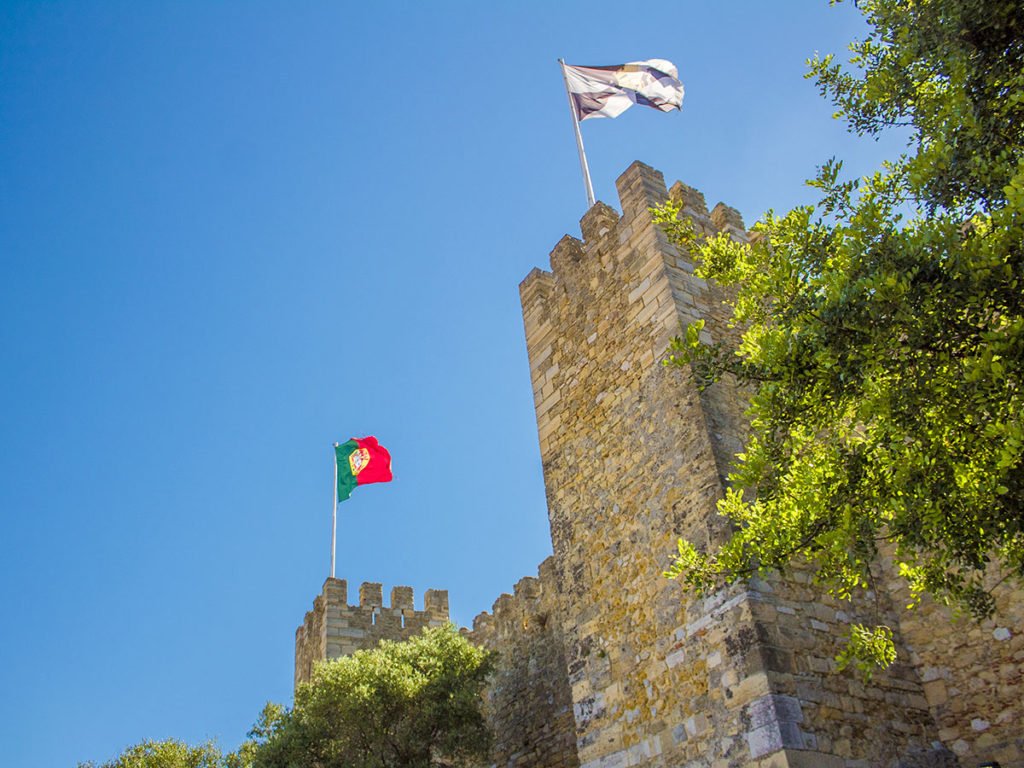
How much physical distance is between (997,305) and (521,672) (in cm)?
1093

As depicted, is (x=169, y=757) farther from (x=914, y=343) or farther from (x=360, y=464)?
(x=914, y=343)

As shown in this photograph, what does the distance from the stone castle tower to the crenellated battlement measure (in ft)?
30.5

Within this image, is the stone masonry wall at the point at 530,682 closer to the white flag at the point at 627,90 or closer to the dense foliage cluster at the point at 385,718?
the dense foliage cluster at the point at 385,718

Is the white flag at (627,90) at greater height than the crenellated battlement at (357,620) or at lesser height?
greater

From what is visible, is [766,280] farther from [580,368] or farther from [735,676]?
[580,368]

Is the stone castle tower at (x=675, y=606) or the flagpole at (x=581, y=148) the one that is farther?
the flagpole at (x=581, y=148)

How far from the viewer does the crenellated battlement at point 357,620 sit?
19141 millimetres

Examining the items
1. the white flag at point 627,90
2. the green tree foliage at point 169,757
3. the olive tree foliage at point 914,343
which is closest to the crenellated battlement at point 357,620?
the green tree foliage at point 169,757

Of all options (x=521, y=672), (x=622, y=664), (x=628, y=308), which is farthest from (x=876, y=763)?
(x=521, y=672)

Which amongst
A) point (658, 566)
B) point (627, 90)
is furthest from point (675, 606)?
point (627, 90)

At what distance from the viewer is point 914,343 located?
214 inches

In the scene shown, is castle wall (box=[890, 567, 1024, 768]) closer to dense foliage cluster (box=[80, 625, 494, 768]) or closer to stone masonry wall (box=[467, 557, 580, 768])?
stone masonry wall (box=[467, 557, 580, 768])

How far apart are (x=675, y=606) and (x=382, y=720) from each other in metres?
6.55

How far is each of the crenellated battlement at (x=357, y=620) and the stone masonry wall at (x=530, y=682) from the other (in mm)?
3766
